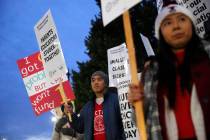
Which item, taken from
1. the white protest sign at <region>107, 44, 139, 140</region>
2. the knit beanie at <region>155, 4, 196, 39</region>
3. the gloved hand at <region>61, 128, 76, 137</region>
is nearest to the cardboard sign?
the gloved hand at <region>61, 128, 76, 137</region>

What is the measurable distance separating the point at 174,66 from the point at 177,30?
0.24 metres

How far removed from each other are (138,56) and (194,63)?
1742cm

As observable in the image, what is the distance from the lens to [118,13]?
12.1ft

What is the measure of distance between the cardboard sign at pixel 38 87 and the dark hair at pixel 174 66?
4.34 meters

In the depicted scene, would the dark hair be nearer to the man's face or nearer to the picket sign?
the man's face

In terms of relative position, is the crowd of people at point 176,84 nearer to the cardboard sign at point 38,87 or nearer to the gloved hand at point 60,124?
the cardboard sign at point 38,87

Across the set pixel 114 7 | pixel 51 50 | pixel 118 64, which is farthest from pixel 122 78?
pixel 114 7

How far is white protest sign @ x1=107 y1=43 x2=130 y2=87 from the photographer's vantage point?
8.02 metres

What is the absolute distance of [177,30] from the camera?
134 inches

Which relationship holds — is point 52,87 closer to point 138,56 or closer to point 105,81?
point 105,81

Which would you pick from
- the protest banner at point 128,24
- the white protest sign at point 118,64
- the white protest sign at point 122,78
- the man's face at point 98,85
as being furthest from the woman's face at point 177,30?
the white protest sign at point 118,64

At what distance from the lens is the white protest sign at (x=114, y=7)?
364cm

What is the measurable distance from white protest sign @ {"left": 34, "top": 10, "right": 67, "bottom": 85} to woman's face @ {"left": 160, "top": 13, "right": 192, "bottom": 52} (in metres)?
4.24

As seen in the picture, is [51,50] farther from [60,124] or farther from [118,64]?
[60,124]
